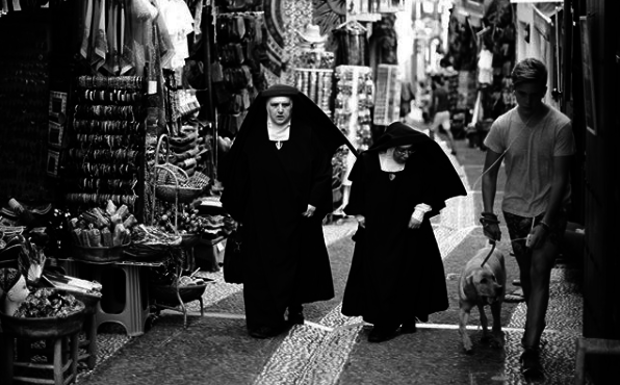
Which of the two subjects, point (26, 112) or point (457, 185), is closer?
point (457, 185)

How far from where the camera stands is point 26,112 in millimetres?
8430

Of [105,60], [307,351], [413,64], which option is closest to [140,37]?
[105,60]

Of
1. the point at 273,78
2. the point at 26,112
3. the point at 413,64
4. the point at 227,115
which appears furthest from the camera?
the point at 413,64

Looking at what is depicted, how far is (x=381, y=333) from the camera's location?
785cm

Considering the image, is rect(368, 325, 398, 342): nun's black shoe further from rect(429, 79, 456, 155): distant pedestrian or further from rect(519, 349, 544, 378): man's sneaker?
rect(429, 79, 456, 155): distant pedestrian

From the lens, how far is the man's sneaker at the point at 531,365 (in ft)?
21.9

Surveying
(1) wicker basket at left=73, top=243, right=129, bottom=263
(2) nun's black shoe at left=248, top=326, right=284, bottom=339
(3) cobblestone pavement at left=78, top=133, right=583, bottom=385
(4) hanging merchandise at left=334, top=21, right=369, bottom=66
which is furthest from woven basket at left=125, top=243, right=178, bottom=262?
(4) hanging merchandise at left=334, top=21, right=369, bottom=66

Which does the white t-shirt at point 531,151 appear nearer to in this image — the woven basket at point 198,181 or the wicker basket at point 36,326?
the wicker basket at point 36,326

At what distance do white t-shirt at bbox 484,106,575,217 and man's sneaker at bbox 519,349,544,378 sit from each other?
88cm

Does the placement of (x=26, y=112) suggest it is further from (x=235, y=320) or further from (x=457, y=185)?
(x=457, y=185)

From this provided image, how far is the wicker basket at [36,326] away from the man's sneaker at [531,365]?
9.25 ft

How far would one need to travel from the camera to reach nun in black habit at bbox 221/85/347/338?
26.0 ft

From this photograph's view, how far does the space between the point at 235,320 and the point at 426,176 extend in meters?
1.98

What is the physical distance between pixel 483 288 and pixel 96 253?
2.74 m
